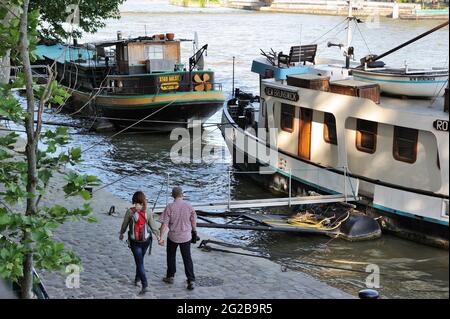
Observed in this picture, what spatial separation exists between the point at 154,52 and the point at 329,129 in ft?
47.5

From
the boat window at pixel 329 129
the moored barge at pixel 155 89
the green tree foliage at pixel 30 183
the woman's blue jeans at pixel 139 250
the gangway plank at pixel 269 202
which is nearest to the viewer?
the green tree foliage at pixel 30 183

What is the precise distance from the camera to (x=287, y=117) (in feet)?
58.9

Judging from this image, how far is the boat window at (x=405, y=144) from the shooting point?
→ 14461 millimetres

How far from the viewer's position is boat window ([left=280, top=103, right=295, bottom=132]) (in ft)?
58.3

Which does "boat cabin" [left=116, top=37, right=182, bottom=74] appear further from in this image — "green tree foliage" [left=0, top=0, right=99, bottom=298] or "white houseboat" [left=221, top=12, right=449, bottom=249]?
"green tree foliage" [left=0, top=0, right=99, bottom=298]

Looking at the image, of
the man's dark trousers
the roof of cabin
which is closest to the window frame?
the roof of cabin

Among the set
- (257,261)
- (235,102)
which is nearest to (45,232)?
(257,261)

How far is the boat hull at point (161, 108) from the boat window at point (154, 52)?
2191 millimetres

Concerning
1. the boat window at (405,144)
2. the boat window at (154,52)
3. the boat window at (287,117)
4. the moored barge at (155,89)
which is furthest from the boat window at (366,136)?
the boat window at (154,52)

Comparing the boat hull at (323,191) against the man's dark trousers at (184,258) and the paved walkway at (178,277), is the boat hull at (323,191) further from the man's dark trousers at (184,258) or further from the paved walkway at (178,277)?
the man's dark trousers at (184,258)

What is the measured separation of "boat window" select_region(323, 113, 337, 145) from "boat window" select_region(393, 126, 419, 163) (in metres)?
1.92

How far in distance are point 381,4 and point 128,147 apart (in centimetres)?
6758

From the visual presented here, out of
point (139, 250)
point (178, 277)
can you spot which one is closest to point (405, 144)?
point (178, 277)

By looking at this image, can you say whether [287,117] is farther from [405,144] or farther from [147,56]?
[147,56]
